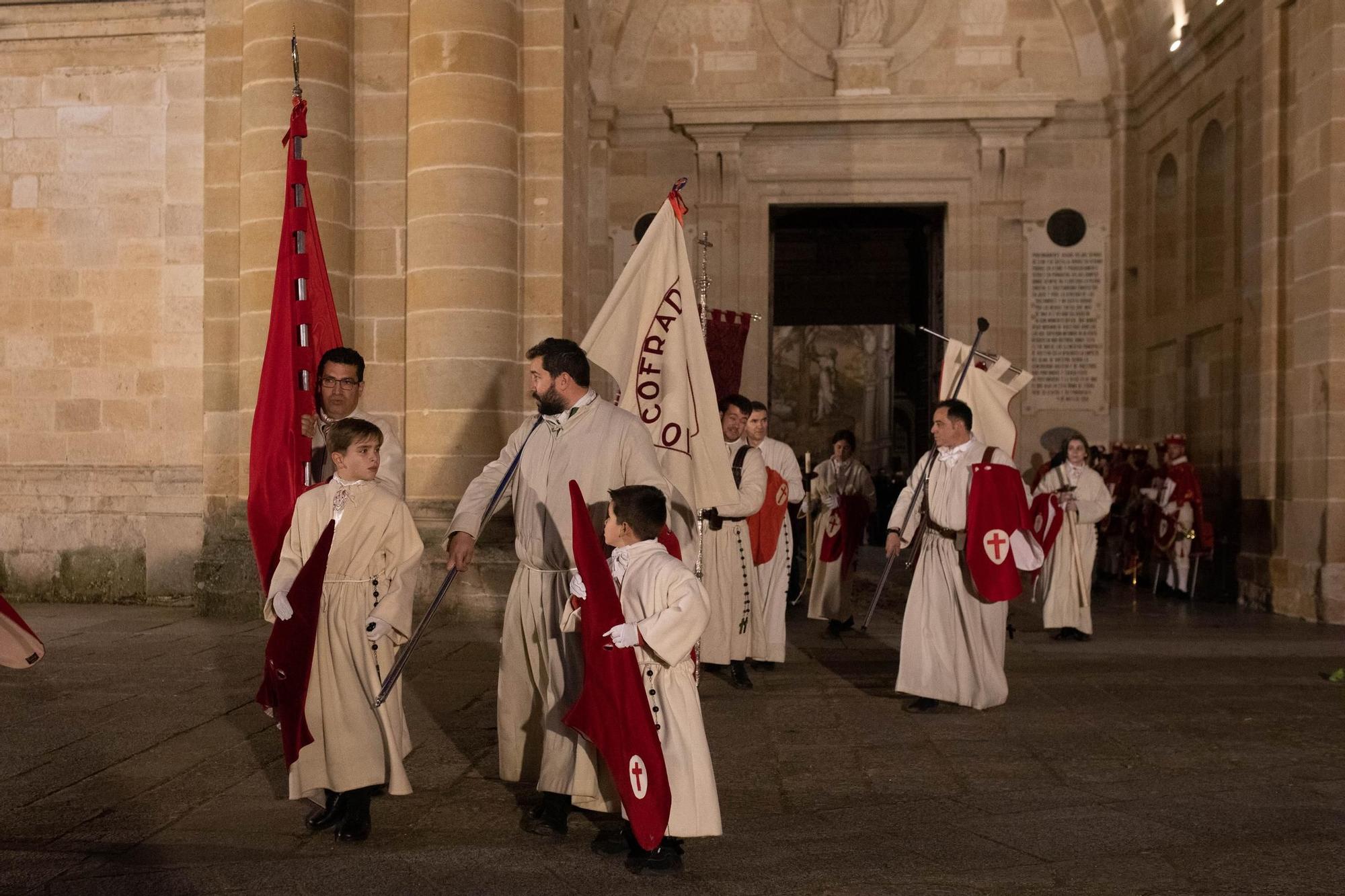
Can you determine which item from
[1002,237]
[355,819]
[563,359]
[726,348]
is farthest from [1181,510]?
[355,819]

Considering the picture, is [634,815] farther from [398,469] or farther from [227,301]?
[227,301]

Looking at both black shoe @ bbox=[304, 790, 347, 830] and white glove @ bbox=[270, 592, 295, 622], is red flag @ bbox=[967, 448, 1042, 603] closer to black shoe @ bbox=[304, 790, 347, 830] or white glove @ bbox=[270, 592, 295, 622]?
black shoe @ bbox=[304, 790, 347, 830]

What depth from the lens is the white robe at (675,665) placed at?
12.8ft

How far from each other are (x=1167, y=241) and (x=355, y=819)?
41.4ft

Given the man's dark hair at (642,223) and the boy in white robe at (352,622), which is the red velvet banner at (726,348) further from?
the boy in white robe at (352,622)

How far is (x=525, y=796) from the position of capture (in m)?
4.82

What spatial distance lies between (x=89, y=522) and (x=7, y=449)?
102 centimetres

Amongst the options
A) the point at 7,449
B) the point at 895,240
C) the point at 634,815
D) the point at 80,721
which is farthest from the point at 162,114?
the point at 895,240

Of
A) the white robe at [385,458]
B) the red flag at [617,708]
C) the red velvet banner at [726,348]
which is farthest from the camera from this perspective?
the red velvet banner at [726,348]

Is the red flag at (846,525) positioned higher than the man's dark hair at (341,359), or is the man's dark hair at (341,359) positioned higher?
the man's dark hair at (341,359)

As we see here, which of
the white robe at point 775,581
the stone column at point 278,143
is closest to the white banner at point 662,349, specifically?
the white robe at point 775,581

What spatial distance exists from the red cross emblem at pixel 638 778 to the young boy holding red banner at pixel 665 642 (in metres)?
0.13

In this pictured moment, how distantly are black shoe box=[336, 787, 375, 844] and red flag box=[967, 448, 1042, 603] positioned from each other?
140 inches

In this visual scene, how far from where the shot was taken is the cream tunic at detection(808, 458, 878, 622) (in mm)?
9844
